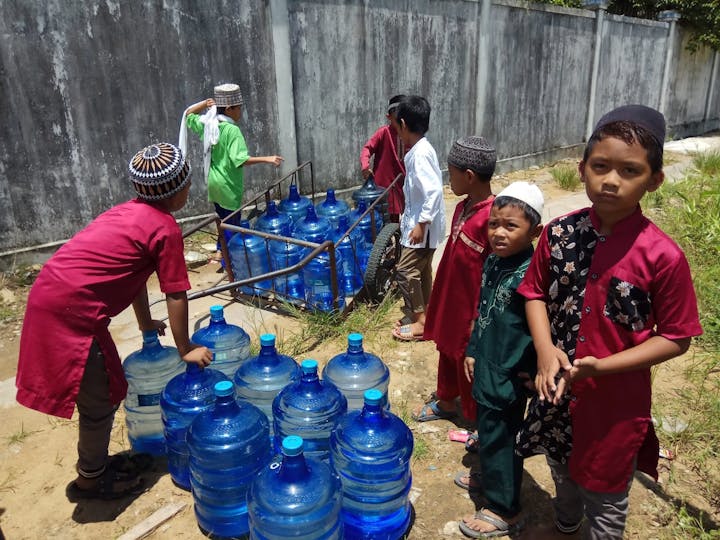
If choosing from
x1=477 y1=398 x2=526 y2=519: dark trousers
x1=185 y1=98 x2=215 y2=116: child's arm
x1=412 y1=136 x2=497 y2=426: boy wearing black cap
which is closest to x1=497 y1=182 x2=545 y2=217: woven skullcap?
x1=412 y1=136 x2=497 y2=426: boy wearing black cap

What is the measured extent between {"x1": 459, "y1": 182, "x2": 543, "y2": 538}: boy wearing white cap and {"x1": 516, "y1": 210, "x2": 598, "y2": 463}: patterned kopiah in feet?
0.57

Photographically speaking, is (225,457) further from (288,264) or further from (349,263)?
(349,263)

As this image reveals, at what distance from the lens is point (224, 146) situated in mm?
5387

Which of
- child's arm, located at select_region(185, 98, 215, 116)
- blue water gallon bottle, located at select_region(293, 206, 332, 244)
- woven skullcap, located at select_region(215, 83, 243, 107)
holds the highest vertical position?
woven skullcap, located at select_region(215, 83, 243, 107)

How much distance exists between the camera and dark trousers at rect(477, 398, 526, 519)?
2.42 m

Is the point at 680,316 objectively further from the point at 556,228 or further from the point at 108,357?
the point at 108,357

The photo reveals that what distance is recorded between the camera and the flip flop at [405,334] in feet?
14.4

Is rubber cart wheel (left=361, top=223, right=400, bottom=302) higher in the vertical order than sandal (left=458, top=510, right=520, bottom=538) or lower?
higher

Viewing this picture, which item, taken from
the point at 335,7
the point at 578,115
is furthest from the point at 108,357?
the point at 578,115

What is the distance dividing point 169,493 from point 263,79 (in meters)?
5.42

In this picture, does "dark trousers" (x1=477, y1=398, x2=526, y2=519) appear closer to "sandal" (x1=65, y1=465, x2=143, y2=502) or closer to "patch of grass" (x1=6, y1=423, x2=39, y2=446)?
"sandal" (x1=65, y1=465, x2=143, y2=502)

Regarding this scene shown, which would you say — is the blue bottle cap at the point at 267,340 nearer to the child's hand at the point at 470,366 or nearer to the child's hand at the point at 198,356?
the child's hand at the point at 198,356

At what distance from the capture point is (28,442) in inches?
131

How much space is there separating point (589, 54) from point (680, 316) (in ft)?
39.3
